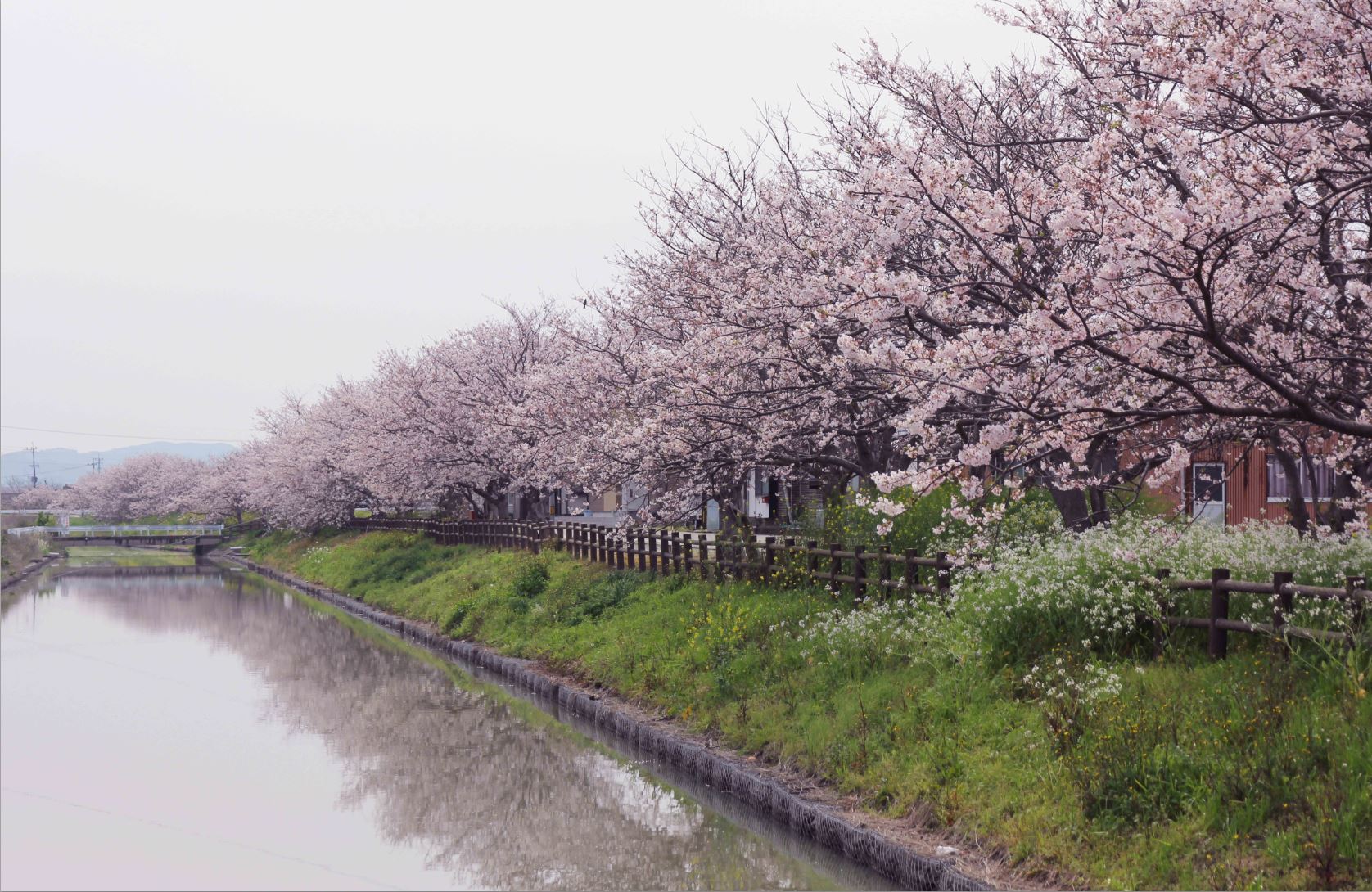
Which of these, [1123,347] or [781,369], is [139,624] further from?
[1123,347]

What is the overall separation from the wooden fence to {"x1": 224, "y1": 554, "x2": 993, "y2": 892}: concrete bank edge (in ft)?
8.66

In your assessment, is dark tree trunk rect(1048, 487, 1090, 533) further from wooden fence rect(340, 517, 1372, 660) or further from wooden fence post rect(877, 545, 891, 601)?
wooden fence post rect(877, 545, 891, 601)

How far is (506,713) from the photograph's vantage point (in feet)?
53.9

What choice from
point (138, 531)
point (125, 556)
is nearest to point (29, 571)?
point (125, 556)

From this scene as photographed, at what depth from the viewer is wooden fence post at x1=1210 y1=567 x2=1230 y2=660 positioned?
8625 mm

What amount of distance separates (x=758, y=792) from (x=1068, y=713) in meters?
3.10

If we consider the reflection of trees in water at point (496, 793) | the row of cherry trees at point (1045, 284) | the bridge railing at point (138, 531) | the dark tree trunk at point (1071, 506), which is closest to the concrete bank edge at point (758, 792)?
the reflection of trees in water at point (496, 793)

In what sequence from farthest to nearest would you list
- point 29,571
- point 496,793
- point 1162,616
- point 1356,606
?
point 29,571
point 496,793
point 1162,616
point 1356,606

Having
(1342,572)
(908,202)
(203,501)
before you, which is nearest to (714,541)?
(908,202)

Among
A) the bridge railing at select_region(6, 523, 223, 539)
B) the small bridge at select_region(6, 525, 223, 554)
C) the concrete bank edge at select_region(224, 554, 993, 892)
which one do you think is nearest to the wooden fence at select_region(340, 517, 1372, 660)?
the concrete bank edge at select_region(224, 554, 993, 892)

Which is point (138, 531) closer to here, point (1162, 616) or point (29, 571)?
point (29, 571)

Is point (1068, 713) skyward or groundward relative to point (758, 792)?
skyward

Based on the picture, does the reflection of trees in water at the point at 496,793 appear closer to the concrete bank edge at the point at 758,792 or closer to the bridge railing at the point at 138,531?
the concrete bank edge at the point at 758,792

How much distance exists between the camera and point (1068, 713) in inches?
332
